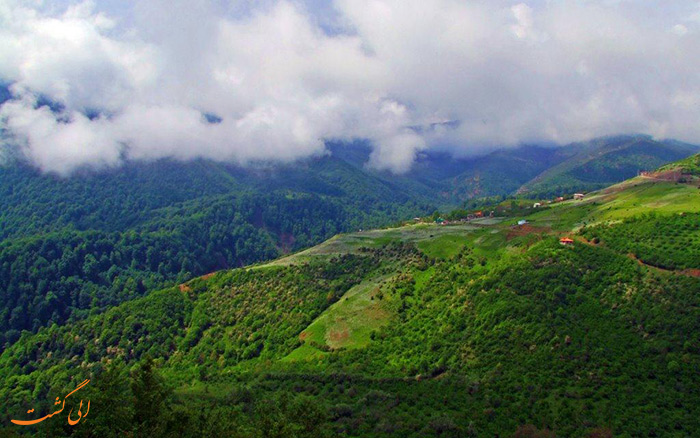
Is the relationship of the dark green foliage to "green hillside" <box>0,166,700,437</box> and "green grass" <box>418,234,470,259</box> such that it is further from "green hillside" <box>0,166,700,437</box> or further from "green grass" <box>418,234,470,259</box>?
"green grass" <box>418,234,470,259</box>

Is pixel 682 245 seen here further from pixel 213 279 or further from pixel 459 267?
pixel 213 279

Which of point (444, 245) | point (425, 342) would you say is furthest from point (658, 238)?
point (425, 342)

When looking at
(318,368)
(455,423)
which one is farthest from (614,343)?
(318,368)

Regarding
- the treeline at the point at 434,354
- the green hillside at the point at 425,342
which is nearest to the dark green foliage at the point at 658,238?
the green hillside at the point at 425,342

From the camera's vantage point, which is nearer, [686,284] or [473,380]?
[473,380]

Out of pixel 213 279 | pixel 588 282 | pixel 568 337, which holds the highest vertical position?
pixel 213 279

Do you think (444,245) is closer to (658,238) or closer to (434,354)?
(658,238)

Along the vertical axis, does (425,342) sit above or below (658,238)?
below

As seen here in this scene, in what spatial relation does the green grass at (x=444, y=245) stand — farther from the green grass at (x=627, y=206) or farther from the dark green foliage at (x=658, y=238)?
the dark green foliage at (x=658, y=238)
